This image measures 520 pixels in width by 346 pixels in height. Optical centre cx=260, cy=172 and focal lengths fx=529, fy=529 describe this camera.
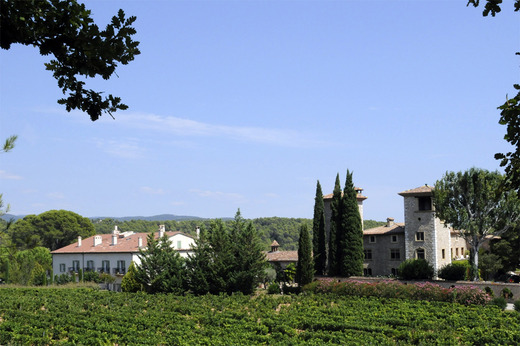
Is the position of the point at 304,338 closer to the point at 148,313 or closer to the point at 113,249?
the point at 148,313

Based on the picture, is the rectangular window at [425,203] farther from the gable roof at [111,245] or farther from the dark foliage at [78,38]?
the dark foliage at [78,38]

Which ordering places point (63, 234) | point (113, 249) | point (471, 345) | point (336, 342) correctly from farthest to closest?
point (63, 234) < point (113, 249) < point (336, 342) < point (471, 345)

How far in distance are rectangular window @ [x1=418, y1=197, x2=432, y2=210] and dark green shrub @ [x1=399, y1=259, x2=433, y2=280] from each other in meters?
Result: 5.01

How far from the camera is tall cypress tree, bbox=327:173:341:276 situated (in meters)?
45.0

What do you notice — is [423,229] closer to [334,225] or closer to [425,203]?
[425,203]

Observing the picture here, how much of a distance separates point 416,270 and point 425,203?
6345mm

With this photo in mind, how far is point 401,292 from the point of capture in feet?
116

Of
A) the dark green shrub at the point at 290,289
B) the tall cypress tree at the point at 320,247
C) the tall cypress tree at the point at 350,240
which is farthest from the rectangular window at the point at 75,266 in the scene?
the tall cypress tree at the point at 350,240

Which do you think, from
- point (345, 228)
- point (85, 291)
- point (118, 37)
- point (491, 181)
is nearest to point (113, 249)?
point (85, 291)

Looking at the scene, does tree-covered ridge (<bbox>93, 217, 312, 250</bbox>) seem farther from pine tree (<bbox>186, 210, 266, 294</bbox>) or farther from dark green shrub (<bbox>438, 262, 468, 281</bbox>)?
dark green shrub (<bbox>438, 262, 468, 281</bbox>)

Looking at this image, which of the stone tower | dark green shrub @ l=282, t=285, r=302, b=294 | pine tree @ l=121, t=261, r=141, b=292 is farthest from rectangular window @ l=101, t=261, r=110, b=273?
the stone tower

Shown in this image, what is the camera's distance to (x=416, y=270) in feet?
137

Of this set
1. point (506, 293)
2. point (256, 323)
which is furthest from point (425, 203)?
point (256, 323)

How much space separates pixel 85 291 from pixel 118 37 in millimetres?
41128
